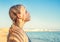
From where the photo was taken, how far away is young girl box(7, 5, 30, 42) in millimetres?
1248

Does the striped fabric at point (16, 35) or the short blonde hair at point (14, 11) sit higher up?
the short blonde hair at point (14, 11)

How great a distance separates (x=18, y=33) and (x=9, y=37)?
50 millimetres

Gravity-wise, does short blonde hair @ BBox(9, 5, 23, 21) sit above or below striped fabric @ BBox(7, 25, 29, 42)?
above

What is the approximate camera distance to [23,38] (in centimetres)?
125

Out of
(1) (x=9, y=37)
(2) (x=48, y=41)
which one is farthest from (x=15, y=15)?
(2) (x=48, y=41)

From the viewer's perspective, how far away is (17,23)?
1307 millimetres

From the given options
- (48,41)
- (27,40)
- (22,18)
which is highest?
(22,18)

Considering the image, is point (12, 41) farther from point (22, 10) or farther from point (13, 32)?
point (22, 10)

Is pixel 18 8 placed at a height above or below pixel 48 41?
above

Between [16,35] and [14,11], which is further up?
[14,11]

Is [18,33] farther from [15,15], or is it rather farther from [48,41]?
[48,41]

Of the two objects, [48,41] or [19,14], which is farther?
[48,41]

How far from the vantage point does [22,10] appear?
129 centimetres

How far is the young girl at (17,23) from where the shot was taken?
1.25 metres
